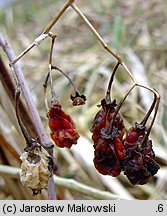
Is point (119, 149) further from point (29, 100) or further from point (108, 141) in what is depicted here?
point (29, 100)

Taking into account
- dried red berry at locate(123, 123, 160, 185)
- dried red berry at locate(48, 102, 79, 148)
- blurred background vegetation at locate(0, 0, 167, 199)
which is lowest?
blurred background vegetation at locate(0, 0, 167, 199)

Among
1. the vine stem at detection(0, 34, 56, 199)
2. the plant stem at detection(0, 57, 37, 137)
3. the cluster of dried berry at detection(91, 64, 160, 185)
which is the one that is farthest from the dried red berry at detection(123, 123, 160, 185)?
the plant stem at detection(0, 57, 37, 137)

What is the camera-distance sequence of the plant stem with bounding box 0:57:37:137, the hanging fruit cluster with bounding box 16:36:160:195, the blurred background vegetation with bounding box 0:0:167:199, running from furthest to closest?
the blurred background vegetation with bounding box 0:0:167:199 → the plant stem with bounding box 0:57:37:137 → the hanging fruit cluster with bounding box 16:36:160:195

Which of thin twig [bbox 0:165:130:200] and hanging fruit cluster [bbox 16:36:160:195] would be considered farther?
thin twig [bbox 0:165:130:200]

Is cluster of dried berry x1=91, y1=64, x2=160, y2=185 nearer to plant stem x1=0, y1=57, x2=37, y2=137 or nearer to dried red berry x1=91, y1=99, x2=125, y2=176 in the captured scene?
dried red berry x1=91, y1=99, x2=125, y2=176

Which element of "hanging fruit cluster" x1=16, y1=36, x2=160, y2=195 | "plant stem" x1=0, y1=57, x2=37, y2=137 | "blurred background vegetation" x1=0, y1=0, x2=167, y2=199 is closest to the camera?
"hanging fruit cluster" x1=16, y1=36, x2=160, y2=195

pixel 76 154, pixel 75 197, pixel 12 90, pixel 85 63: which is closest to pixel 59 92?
pixel 85 63

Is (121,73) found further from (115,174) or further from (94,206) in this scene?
(115,174)

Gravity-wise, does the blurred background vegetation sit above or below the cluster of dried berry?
below
